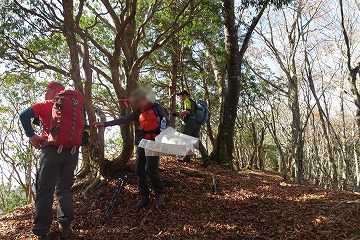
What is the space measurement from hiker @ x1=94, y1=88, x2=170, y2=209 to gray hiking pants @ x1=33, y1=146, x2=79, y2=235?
3.32 ft

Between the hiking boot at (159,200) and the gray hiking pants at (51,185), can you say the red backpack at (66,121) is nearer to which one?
the gray hiking pants at (51,185)

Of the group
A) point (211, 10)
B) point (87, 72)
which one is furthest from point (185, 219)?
point (211, 10)

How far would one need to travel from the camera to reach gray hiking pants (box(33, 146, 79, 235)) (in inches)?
142

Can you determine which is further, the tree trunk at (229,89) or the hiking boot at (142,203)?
the tree trunk at (229,89)

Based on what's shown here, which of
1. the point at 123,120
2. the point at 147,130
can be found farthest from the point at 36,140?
the point at 147,130

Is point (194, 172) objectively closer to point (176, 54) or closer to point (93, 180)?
point (93, 180)

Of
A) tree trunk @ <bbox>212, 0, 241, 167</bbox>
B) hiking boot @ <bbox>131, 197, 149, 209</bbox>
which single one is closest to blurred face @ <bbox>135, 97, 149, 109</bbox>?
hiking boot @ <bbox>131, 197, 149, 209</bbox>

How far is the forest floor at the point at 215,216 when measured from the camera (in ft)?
12.5

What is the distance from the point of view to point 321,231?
3.62m

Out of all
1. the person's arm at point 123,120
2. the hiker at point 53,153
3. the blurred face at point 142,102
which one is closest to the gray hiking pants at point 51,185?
the hiker at point 53,153

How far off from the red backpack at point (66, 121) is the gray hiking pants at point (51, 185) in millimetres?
142

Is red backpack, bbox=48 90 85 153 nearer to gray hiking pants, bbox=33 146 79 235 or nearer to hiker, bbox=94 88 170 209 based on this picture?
gray hiking pants, bbox=33 146 79 235

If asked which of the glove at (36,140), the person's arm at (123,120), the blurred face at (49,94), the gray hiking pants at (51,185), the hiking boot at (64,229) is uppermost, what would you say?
the blurred face at (49,94)

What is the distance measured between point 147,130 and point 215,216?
5.87 feet
